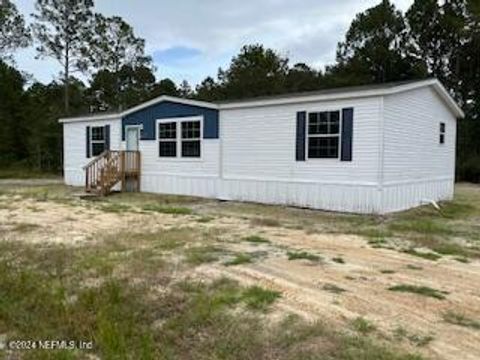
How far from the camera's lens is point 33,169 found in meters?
30.4

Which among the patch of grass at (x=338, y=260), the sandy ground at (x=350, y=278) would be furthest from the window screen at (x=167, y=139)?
the patch of grass at (x=338, y=260)

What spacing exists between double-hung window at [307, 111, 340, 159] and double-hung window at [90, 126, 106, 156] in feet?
27.0

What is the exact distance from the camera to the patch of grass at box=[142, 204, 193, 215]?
11844 millimetres

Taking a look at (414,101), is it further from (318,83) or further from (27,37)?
(27,37)

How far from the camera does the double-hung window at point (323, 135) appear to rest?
12133 mm

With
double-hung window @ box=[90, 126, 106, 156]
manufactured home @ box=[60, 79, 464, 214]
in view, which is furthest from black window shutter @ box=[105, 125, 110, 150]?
double-hung window @ box=[90, 126, 106, 156]

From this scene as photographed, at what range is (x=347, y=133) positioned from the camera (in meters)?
11.9

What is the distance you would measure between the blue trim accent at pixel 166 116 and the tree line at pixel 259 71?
1493 centimetres

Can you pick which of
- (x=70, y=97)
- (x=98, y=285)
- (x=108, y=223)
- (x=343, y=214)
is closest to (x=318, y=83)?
(x=70, y=97)

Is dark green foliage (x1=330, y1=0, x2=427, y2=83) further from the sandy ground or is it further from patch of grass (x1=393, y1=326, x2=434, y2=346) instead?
patch of grass (x1=393, y1=326, x2=434, y2=346)

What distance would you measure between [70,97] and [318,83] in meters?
15.5

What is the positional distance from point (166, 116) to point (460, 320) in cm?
1254

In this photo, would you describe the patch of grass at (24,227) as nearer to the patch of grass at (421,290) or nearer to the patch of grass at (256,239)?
the patch of grass at (256,239)

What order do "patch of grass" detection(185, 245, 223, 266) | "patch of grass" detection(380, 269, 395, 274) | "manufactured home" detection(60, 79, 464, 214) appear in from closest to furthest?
"patch of grass" detection(380, 269, 395, 274) → "patch of grass" detection(185, 245, 223, 266) → "manufactured home" detection(60, 79, 464, 214)
